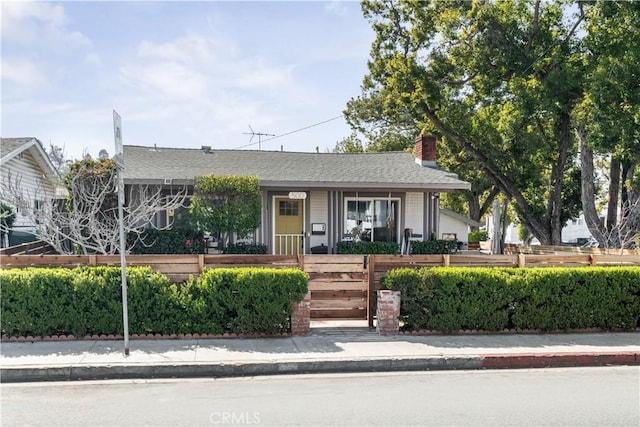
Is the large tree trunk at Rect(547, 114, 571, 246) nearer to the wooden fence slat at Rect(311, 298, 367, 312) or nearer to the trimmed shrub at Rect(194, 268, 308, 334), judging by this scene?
the wooden fence slat at Rect(311, 298, 367, 312)

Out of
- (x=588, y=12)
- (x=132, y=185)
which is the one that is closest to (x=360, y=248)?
(x=132, y=185)

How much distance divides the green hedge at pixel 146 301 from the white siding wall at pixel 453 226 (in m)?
15.5

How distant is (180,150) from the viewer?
57.5 feet

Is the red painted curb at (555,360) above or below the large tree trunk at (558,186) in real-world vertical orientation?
below

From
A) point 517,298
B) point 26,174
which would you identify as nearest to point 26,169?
point 26,174

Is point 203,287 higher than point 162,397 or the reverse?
higher

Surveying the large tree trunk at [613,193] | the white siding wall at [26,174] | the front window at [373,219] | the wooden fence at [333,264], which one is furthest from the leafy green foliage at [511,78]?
the white siding wall at [26,174]

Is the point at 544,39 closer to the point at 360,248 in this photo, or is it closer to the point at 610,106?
the point at 610,106

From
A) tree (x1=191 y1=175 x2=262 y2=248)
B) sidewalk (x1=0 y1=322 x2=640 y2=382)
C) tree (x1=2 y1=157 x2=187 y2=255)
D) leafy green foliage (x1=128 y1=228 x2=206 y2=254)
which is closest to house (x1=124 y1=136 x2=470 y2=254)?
leafy green foliage (x1=128 y1=228 x2=206 y2=254)

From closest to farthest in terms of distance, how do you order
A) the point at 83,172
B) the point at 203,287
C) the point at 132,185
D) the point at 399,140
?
the point at 203,287, the point at 83,172, the point at 132,185, the point at 399,140

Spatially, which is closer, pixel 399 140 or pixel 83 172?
pixel 83 172

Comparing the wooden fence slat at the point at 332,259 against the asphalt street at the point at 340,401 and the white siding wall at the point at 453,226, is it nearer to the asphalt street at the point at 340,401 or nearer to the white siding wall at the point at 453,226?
the asphalt street at the point at 340,401

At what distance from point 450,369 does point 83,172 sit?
971 centimetres

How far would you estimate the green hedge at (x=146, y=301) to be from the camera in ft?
23.1
